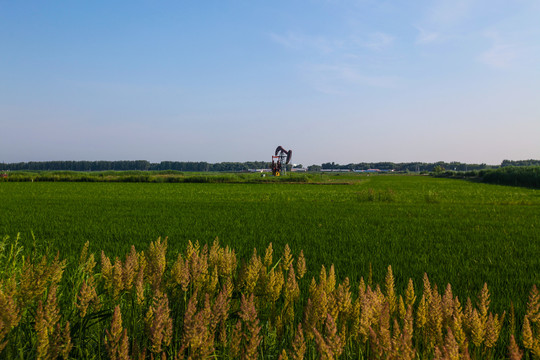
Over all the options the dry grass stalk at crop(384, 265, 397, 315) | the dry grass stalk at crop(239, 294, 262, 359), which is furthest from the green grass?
the dry grass stalk at crop(239, 294, 262, 359)

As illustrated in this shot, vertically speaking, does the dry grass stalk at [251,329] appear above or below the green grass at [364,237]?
above

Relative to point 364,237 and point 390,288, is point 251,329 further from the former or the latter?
point 364,237

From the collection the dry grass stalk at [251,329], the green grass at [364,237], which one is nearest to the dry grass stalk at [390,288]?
the dry grass stalk at [251,329]

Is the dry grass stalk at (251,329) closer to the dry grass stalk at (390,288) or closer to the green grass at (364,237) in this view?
the dry grass stalk at (390,288)

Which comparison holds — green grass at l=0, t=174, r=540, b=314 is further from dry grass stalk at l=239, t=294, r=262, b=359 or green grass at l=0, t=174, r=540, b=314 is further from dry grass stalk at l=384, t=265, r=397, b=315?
dry grass stalk at l=239, t=294, r=262, b=359

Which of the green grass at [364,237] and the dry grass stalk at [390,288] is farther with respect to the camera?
the green grass at [364,237]

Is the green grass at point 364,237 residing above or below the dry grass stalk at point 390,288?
below

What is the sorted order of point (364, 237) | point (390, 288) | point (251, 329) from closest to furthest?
point (251, 329) → point (390, 288) → point (364, 237)

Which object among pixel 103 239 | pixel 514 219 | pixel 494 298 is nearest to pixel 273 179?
pixel 514 219

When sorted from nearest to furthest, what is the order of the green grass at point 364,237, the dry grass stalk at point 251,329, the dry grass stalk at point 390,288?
1. the dry grass stalk at point 251,329
2. the dry grass stalk at point 390,288
3. the green grass at point 364,237

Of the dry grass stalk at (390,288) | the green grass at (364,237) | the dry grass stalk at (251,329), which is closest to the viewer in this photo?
the dry grass stalk at (251,329)

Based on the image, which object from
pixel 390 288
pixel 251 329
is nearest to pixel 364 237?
pixel 390 288

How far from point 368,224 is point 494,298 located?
8391mm

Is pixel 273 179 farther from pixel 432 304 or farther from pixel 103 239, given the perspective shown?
pixel 432 304
